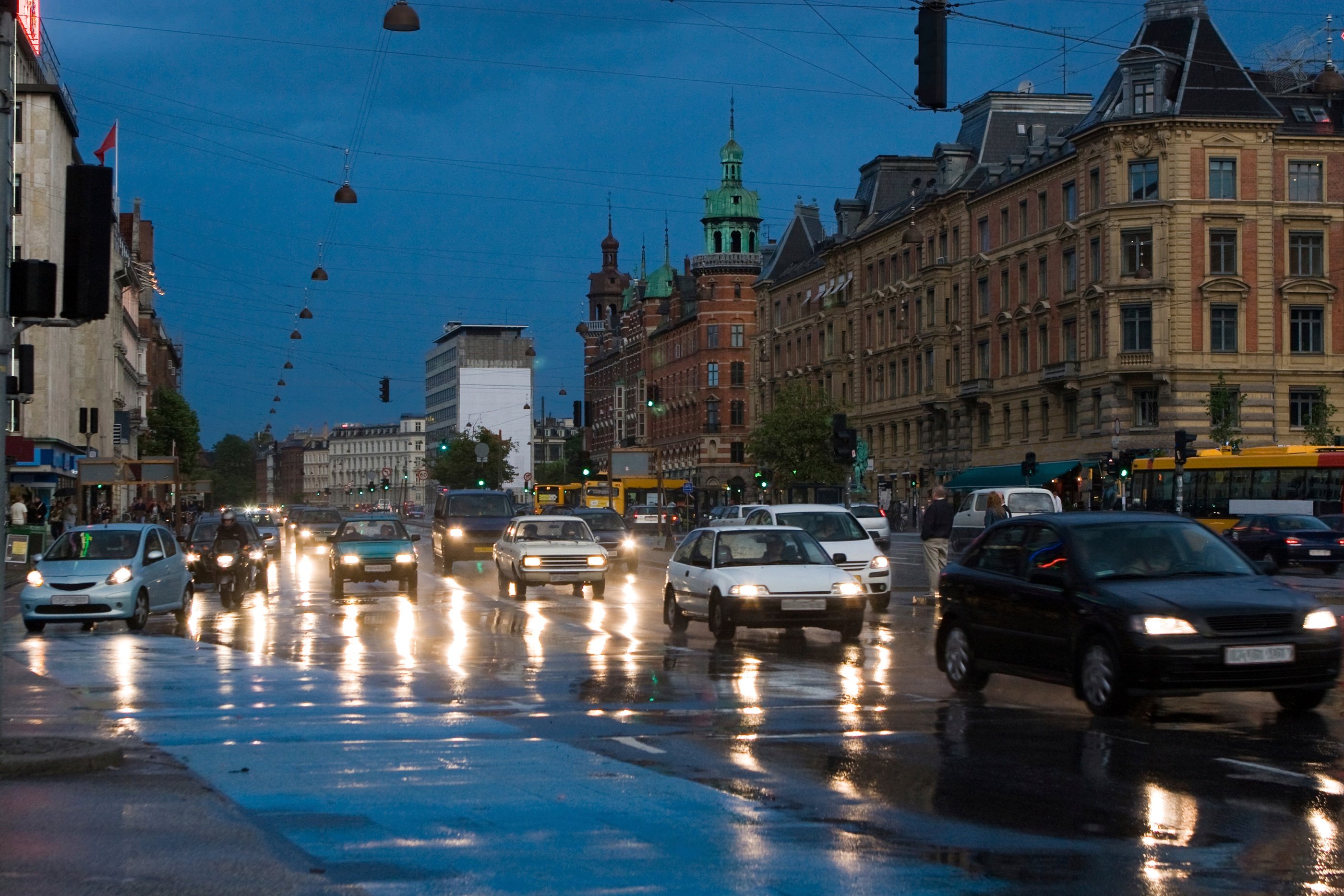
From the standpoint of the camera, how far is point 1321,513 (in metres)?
47.3

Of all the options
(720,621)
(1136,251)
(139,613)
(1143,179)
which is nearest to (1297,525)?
(720,621)

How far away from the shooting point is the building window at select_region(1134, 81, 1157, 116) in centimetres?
6381

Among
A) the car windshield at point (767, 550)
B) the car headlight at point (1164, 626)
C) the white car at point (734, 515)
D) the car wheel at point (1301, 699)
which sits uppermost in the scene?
the white car at point (734, 515)

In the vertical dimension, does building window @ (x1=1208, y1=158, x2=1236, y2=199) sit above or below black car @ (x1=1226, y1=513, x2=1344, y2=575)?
above

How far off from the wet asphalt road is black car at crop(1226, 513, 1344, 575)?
1965 centimetres

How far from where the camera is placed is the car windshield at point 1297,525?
1528 inches

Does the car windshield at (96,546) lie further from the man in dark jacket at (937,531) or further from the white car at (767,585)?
the man in dark jacket at (937,531)

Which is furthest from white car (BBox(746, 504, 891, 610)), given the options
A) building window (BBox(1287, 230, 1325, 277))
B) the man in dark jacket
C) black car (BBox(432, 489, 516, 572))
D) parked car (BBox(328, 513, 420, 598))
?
building window (BBox(1287, 230, 1325, 277))

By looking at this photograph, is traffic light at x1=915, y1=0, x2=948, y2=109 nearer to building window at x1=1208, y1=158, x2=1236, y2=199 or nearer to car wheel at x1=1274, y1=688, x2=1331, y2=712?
car wheel at x1=1274, y1=688, x2=1331, y2=712

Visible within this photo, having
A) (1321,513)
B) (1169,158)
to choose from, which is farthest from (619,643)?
(1169,158)

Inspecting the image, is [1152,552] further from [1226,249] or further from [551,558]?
[1226,249]

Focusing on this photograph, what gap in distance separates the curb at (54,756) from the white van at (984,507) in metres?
22.2

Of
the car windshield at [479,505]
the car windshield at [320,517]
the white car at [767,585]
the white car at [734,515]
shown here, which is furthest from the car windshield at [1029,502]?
the car windshield at [320,517]

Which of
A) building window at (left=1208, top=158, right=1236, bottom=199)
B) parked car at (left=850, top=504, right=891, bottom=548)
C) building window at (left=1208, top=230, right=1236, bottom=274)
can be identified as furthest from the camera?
building window at (left=1208, top=230, right=1236, bottom=274)
